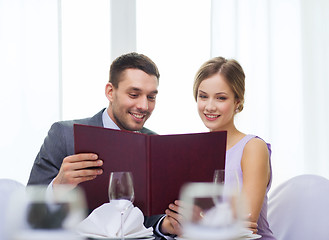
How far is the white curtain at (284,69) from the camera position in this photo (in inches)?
134

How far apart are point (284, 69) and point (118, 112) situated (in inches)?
66.3

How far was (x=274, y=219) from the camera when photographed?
2.02 metres

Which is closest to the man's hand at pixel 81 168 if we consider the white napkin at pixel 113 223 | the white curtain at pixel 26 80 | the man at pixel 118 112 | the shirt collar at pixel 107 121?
the white napkin at pixel 113 223

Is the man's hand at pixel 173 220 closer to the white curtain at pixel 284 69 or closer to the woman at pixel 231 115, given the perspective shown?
the woman at pixel 231 115

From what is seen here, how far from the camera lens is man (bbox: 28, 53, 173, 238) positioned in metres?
2.08

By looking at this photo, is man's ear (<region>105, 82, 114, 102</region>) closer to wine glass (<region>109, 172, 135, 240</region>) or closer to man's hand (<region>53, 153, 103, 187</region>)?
man's hand (<region>53, 153, 103, 187</region>)

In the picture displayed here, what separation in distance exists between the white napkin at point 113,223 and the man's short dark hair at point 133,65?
108 cm

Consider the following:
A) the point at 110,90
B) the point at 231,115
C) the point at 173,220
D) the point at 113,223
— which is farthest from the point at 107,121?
the point at 113,223

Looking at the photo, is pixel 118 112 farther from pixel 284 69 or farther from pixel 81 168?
pixel 284 69

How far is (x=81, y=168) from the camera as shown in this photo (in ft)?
4.74

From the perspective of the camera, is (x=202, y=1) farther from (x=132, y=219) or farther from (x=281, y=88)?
(x=132, y=219)

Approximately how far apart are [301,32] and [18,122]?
2209 millimetres

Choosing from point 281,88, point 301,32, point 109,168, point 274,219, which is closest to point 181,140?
point 109,168

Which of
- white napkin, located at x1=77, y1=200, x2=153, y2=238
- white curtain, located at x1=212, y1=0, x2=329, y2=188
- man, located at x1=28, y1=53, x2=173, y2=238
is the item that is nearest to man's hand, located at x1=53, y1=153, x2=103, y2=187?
white napkin, located at x1=77, y1=200, x2=153, y2=238
